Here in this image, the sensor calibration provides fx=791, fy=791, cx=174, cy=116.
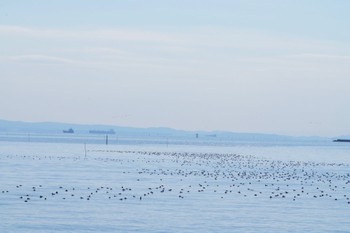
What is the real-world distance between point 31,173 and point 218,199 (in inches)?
796

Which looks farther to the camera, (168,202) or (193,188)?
(193,188)

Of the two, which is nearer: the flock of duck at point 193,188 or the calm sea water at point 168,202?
the calm sea water at point 168,202

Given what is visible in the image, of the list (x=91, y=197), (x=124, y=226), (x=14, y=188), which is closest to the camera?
(x=124, y=226)

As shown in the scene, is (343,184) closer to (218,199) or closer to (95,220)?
(218,199)

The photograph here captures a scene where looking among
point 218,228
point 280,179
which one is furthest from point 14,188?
point 280,179

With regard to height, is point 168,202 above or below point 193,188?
below

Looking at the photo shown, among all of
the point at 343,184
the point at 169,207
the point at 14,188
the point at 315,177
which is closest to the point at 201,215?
the point at 169,207

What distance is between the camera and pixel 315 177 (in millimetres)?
61562

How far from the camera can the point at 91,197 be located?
40.2m

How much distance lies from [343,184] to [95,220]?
27.4m

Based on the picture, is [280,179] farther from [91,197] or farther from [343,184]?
[91,197]

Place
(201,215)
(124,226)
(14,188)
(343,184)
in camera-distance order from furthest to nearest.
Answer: (343,184)
(14,188)
(201,215)
(124,226)

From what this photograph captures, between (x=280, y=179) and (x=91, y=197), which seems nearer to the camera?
(x=91, y=197)

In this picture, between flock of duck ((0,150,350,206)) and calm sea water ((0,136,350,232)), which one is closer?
calm sea water ((0,136,350,232))
